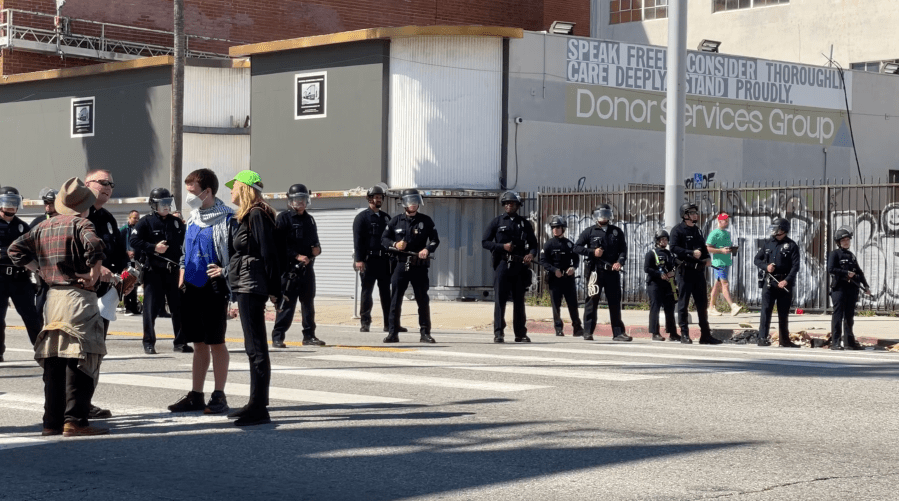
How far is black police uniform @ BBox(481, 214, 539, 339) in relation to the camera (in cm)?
1647

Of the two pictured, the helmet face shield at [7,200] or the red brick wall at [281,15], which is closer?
the helmet face shield at [7,200]

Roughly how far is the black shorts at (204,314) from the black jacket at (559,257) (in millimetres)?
9522

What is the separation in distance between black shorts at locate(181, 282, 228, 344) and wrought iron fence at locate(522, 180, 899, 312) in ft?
44.6

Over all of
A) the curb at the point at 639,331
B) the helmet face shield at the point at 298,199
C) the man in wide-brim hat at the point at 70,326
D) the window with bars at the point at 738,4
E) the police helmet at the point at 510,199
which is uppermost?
the window with bars at the point at 738,4

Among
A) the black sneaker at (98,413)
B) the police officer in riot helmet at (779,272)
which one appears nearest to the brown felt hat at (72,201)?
the black sneaker at (98,413)

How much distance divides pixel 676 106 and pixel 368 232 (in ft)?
20.1

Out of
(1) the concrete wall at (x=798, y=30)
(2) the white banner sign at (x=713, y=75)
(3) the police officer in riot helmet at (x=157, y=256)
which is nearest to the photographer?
(3) the police officer in riot helmet at (x=157, y=256)

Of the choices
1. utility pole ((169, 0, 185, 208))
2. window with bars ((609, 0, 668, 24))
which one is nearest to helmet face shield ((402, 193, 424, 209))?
utility pole ((169, 0, 185, 208))

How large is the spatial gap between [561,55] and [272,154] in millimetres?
7277

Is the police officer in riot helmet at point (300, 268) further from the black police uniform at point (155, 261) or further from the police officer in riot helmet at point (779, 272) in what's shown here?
the police officer in riot helmet at point (779, 272)

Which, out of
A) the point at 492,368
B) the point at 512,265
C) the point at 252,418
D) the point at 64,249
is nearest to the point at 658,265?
the point at 512,265

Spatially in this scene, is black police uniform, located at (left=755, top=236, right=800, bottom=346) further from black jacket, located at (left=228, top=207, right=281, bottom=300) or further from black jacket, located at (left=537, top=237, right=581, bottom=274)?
black jacket, located at (left=228, top=207, right=281, bottom=300)

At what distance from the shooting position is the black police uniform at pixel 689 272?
1711cm

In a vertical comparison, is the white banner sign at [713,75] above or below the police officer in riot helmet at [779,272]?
above
